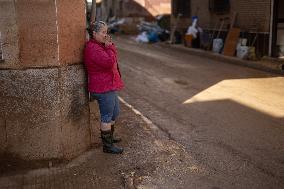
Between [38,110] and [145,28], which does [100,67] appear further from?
[145,28]

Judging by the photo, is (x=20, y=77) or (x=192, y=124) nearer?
(x=20, y=77)

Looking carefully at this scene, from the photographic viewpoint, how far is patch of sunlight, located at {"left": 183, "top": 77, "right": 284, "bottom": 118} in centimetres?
855

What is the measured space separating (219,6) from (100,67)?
14464 mm

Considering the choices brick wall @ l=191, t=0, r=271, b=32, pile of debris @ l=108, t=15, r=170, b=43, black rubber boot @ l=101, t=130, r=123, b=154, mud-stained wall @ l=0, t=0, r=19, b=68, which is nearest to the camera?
mud-stained wall @ l=0, t=0, r=19, b=68

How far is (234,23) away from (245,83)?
6.85 m

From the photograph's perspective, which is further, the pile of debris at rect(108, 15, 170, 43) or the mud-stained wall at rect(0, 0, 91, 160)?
the pile of debris at rect(108, 15, 170, 43)

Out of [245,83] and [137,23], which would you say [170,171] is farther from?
[137,23]

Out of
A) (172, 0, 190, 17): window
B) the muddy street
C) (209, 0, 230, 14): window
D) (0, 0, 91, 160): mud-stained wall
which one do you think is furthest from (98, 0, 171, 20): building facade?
(0, 0, 91, 160): mud-stained wall

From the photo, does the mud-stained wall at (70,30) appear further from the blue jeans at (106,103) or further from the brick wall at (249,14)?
the brick wall at (249,14)

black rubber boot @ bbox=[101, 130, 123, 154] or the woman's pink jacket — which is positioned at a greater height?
the woman's pink jacket

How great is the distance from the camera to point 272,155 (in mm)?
5832

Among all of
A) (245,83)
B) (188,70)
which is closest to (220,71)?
(188,70)

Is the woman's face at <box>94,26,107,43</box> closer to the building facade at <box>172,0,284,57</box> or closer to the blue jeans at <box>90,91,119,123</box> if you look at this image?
the blue jeans at <box>90,91,119,123</box>

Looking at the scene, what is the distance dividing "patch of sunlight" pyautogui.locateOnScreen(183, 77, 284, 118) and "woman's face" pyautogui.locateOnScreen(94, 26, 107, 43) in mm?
3817
